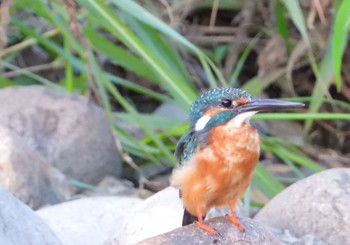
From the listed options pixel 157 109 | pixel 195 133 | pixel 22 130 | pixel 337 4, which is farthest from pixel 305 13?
pixel 195 133

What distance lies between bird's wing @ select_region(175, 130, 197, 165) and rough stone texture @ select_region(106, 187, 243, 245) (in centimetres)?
61

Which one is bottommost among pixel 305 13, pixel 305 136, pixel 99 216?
pixel 305 136

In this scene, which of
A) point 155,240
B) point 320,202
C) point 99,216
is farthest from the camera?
point 99,216

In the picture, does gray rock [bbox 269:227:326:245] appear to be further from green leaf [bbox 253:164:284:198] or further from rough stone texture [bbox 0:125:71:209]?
rough stone texture [bbox 0:125:71:209]

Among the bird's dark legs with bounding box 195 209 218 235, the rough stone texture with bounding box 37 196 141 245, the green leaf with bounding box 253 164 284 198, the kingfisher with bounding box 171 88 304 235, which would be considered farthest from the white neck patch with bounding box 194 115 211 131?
the green leaf with bounding box 253 164 284 198

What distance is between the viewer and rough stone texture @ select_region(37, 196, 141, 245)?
3.86 meters

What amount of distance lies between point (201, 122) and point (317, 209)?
3.23ft

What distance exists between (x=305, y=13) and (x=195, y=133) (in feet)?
7.63

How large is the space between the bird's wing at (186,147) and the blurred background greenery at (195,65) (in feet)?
3.74

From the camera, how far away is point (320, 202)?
3.69m

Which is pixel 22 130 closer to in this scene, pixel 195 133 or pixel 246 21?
pixel 246 21

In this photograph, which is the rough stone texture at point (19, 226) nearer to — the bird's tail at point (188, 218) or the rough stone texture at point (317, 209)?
the bird's tail at point (188, 218)

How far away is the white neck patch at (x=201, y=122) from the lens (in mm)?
2869

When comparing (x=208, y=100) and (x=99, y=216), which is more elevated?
(x=208, y=100)
